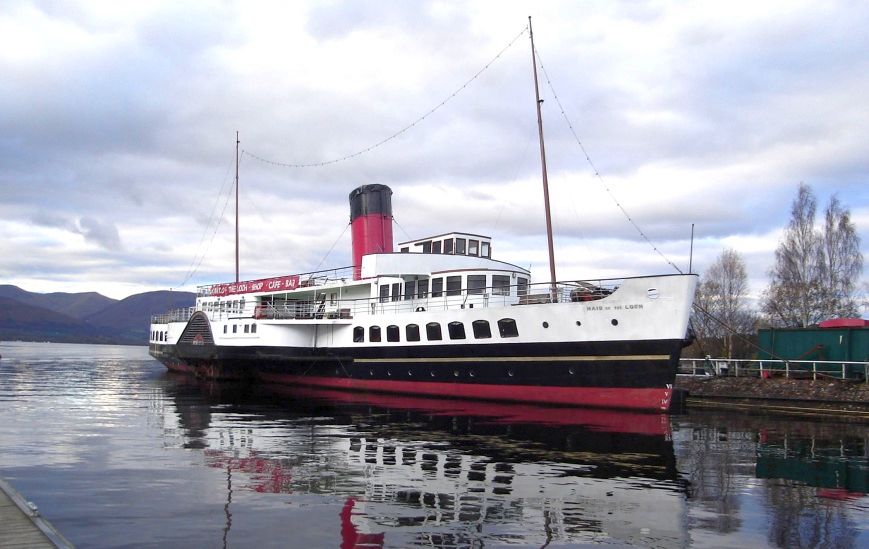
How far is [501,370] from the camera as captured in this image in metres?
26.2

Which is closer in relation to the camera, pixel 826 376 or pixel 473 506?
pixel 473 506

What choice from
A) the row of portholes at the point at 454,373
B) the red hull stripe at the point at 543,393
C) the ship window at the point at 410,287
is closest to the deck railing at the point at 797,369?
the red hull stripe at the point at 543,393

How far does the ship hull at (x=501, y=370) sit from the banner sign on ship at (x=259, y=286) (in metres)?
4.12

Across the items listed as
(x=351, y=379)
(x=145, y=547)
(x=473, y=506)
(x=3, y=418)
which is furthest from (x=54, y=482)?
(x=351, y=379)

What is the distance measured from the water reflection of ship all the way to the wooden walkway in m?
3.40

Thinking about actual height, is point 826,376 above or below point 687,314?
below

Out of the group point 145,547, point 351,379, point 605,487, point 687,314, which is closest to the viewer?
point 145,547

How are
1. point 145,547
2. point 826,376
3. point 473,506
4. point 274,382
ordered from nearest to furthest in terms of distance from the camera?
point 145,547 → point 473,506 → point 826,376 → point 274,382

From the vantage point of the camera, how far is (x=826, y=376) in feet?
90.7

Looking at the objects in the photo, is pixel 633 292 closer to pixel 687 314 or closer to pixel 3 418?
pixel 687 314

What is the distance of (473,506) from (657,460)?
614cm

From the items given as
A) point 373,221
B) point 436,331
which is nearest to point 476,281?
point 436,331

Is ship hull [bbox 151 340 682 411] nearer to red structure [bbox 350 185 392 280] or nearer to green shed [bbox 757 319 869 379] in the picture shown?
red structure [bbox 350 185 392 280]

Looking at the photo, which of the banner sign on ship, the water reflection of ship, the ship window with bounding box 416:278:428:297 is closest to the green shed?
the water reflection of ship
